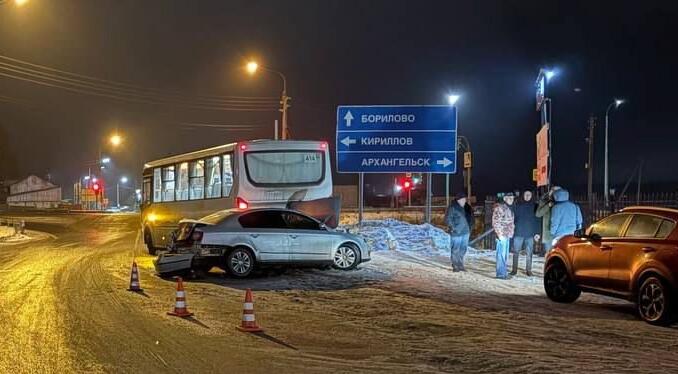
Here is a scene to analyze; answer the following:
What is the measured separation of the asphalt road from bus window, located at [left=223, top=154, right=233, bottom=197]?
15.7ft

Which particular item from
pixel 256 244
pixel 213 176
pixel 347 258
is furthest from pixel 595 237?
pixel 213 176

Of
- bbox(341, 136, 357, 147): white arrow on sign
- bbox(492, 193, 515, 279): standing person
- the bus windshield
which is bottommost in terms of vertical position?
bbox(492, 193, 515, 279): standing person

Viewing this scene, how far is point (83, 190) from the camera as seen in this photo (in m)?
85.3

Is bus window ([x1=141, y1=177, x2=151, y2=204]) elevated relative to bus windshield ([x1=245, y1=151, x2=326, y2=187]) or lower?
lower

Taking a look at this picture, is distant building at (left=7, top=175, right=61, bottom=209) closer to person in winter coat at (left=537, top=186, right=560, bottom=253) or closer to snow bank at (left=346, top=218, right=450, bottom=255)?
snow bank at (left=346, top=218, right=450, bottom=255)

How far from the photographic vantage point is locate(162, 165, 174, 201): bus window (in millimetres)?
23525

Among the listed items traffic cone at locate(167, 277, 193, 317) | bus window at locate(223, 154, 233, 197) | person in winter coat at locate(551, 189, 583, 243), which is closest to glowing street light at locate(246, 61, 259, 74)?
bus window at locate(223, 154, 233, 197)

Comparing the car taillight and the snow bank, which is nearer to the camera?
the car taillight

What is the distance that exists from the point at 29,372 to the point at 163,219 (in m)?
15.7

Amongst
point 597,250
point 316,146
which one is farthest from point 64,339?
point 316,146

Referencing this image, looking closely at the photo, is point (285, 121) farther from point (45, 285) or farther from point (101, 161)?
point (101, 161)

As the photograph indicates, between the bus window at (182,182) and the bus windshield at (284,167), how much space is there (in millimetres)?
4272

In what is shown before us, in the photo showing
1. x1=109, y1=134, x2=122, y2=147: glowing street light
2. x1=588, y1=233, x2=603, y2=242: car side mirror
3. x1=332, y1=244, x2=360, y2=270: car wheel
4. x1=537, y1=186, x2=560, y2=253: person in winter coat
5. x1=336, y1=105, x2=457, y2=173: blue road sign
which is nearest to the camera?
x1=588, y1=233, x2=603, y2=242: car side mirror

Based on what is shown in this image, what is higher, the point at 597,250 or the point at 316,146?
the point at 316,146
